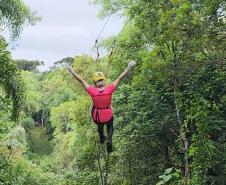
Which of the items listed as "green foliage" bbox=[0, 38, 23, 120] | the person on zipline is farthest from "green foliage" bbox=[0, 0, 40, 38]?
the person on zipline

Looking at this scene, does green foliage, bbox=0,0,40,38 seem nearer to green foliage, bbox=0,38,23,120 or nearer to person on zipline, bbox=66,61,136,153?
green foliage, bbox=0,38,23,120

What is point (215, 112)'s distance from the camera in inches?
366

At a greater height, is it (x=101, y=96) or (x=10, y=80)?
(x=10, y=80)

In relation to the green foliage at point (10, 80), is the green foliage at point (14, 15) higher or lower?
higher

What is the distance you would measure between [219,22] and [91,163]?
1001cm

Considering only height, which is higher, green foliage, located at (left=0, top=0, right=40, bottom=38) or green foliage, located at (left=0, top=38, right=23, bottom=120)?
green foliage, located at (left=0, top=0, right=40, bottom=38)

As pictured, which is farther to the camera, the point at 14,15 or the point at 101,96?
the point at 14,15

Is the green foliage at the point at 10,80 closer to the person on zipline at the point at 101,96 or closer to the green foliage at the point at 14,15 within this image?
the green foliage at the point at 14,15

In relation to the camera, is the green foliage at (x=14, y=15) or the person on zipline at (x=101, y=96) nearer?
the person on zipline at (x=101, y=96)

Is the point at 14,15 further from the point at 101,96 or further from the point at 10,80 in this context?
the point at 101,96

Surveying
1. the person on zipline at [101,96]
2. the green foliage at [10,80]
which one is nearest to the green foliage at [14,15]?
the green foliage at [10,80]

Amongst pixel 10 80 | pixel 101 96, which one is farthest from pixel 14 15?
pixel 101 96

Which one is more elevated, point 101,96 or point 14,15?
point 14,15

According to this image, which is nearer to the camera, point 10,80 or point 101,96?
point 101,96
